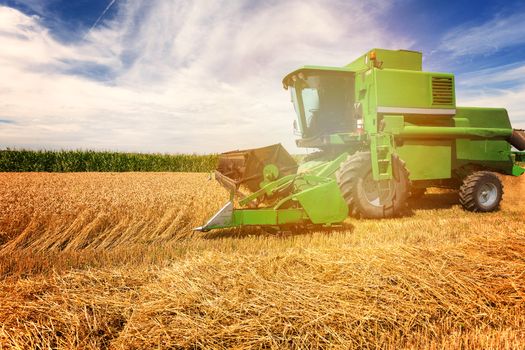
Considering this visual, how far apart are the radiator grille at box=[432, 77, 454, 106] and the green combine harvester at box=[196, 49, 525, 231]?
0.02 m

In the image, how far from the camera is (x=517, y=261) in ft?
9.34

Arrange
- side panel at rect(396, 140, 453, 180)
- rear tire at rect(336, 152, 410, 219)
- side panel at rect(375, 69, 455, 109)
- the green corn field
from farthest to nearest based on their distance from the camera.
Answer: the green corn field < side panel at rect(396, 140, 453, 180) < side panel at rect(375, 69, 455, 109) < rear tire at rect(336, 152, 410, 219)

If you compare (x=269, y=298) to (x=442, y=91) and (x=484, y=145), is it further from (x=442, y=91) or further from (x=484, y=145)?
(x=484, y=145)

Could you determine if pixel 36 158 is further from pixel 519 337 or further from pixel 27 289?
pixel 519 337

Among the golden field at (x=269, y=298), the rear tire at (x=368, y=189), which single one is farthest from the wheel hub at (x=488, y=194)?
the golden field at (x=269, y=298)

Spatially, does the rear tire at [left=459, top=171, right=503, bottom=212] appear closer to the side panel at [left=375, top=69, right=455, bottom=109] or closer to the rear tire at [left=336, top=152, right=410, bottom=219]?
the side panel at [left=375, top=69, right=455, bottom=109]

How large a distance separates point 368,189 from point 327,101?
1.86 m

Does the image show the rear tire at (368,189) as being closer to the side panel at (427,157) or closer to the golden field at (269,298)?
the side panel at (427,157)

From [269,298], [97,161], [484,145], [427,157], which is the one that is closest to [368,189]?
[427,157]

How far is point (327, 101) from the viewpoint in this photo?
613cm

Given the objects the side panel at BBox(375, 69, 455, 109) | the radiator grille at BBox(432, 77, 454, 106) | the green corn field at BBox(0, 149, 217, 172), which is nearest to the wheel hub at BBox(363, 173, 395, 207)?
the side panel at BBox(375, 69, 455, 109)

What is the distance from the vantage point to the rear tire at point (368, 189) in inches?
200

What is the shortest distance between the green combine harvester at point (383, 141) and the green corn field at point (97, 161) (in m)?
16.5

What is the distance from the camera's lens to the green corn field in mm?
20391
